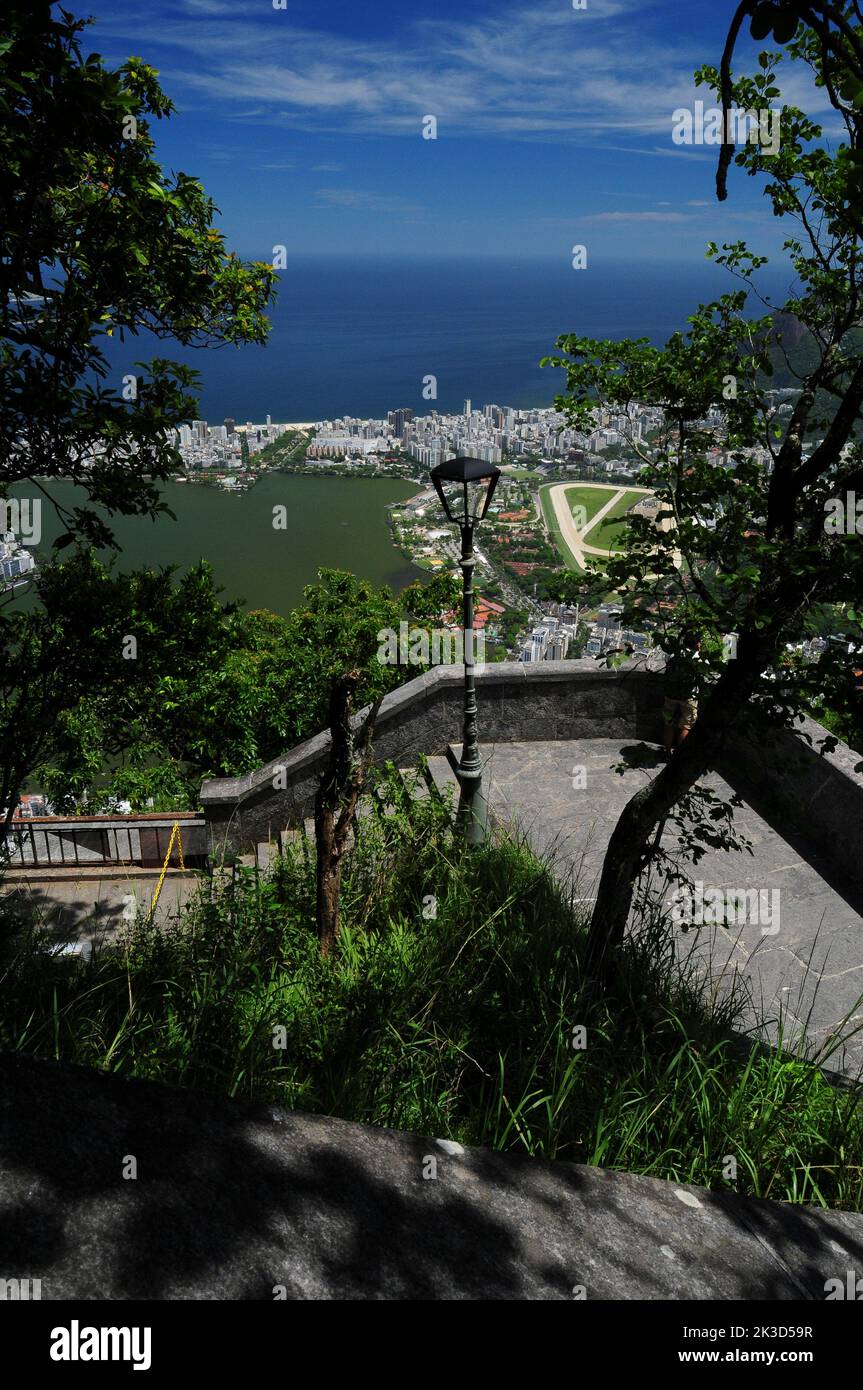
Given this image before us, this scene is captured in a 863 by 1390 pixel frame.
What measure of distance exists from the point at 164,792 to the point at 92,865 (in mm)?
5367

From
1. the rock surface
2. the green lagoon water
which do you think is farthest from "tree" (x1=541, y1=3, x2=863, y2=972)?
the green lagoon water

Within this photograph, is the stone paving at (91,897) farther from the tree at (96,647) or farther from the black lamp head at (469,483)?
the black lamp head at (469,483)

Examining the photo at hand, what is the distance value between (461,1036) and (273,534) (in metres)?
81.2

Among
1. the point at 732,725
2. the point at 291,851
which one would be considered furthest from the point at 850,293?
the point at 291,851

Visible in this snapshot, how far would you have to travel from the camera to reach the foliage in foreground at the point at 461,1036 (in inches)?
110

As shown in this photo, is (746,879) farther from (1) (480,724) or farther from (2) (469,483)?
(2) (469,483)

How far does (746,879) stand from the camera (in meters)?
7.38

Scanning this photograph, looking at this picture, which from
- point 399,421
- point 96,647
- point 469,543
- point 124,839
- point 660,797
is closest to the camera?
point 660,797

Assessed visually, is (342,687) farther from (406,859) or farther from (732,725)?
(732,725)

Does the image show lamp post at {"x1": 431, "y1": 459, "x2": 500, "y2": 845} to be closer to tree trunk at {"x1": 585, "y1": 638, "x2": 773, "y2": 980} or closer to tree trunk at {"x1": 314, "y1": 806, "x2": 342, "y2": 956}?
tree trunk at {"x1": 585, "y1": 638, "x2": 773, "y2": 980}

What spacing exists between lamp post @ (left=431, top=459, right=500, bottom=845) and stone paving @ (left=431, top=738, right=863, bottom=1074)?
561 mm

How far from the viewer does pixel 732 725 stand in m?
4.30

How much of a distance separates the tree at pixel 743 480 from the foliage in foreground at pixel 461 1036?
22.4 inches

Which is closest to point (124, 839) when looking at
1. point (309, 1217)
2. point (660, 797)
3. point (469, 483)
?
point (469, 483)
